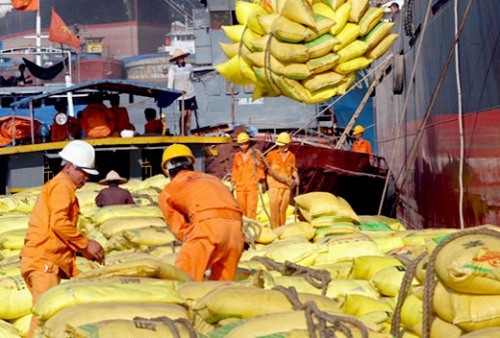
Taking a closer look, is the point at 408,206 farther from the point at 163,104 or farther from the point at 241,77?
the point at 241,77

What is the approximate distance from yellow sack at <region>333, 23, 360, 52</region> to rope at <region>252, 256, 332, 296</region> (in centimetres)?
217

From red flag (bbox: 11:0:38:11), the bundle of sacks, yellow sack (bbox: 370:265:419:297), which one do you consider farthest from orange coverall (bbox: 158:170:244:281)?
red flag (bbox: 11:0:38:11)

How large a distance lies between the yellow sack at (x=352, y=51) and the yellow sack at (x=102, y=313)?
170 inches

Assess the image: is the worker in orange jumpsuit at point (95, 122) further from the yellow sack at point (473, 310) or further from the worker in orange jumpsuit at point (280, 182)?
the yellow sack at point (473, 310)

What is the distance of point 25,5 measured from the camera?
27250mm

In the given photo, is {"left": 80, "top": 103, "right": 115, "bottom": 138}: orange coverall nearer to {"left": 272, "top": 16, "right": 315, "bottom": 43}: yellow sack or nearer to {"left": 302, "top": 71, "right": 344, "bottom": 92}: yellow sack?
{"left": 302, "top": 71, "right": 344, "bottom": 92}: yellow sack

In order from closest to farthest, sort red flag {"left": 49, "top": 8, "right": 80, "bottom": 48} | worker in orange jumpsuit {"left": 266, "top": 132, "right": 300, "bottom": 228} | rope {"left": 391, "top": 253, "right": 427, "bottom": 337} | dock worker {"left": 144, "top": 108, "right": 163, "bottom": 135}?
1. rope {"left": 391, "top": 253, "right": 427, "bottom": 337}
2. worker in orange jumpsuit {"left": 266, "top": 132, "right": 300, "bottom": 228}
3. dock worker {"left": 144, "top": 108, "right": 163, "bottom": 135}
4. red flag {"left": 49, "top": 8, "right": 80, "bottom": 48}

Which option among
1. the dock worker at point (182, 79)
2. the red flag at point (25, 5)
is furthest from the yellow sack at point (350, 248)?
the red flag at point (25, 5)

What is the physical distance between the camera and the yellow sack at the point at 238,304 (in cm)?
471

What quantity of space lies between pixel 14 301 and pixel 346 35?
3.76 m

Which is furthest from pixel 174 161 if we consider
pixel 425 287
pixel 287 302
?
pixel 425 287

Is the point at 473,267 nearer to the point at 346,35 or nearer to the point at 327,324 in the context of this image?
the point at 327,324

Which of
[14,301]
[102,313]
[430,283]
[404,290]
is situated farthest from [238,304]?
[14,301]

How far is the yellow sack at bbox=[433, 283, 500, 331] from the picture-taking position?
13.9 feet
